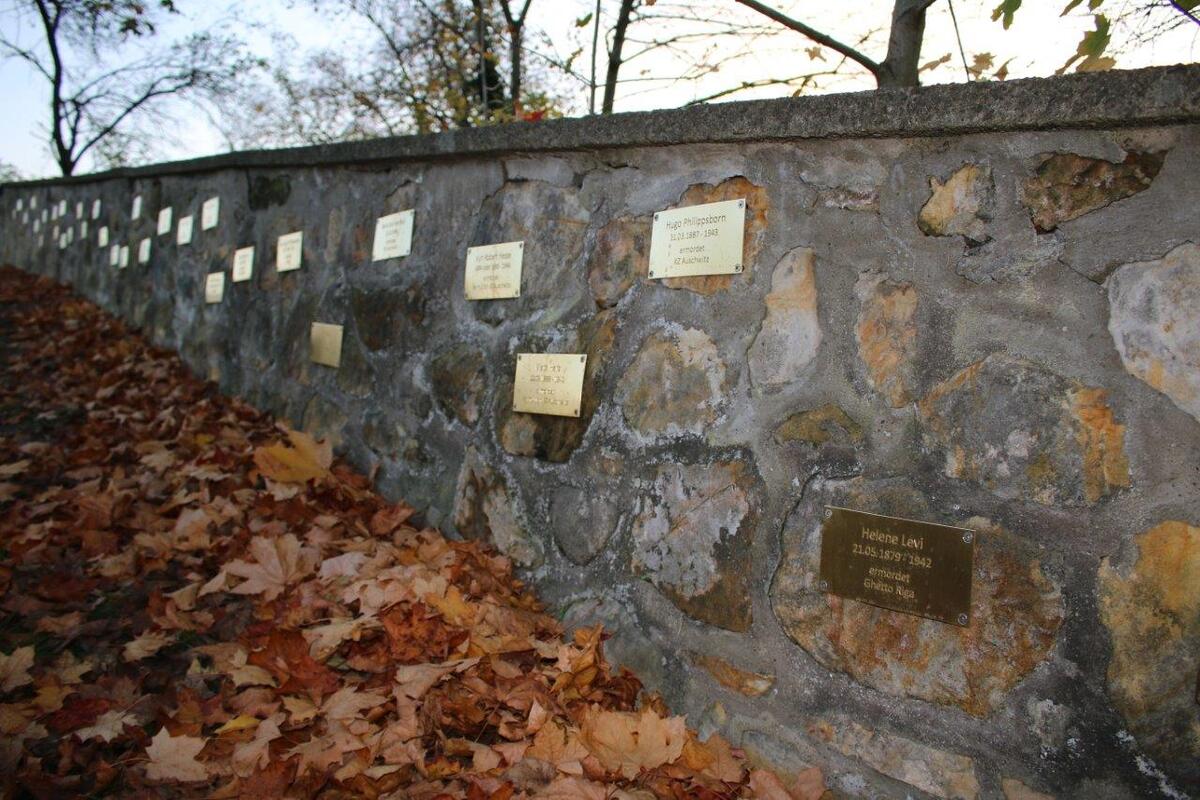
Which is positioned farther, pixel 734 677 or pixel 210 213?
pixel 210 213

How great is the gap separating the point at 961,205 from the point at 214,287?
457cm

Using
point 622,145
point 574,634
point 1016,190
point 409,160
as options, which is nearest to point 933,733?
point 574,634

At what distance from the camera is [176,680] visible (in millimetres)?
2090

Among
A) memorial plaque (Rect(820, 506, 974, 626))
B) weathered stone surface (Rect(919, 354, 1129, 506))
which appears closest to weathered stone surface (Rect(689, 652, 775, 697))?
memorial plaque (Rect(820, 506, 974, 626))

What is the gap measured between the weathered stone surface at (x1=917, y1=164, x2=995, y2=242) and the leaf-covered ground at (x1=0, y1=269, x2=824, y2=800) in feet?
4.32

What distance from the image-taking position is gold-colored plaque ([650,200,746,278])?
202cm

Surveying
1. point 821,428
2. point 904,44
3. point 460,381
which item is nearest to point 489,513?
point 460,381

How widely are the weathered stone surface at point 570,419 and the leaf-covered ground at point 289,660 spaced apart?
40 cm

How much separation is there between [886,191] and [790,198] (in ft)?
0.79

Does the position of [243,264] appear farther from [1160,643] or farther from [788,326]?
[1160,643]

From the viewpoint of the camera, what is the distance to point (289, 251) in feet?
13.2

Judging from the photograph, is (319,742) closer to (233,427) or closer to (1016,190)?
(1016,190)

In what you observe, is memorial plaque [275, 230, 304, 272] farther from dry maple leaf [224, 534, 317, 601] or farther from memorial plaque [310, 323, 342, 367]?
dry maple leaf [224, 534, 317, 601]

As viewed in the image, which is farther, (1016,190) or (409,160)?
(409,160)
